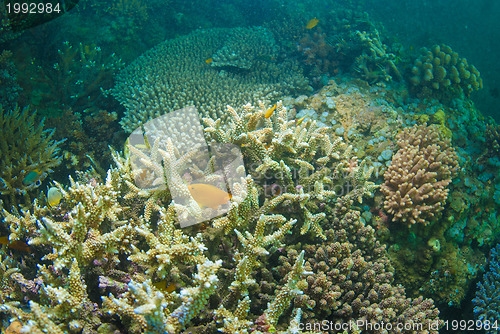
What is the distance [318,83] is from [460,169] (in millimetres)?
3271

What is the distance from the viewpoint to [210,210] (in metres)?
2.65

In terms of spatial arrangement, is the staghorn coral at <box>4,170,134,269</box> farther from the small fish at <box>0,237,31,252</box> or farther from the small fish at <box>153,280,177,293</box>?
the small fish at <box>153,280,177,293</box>

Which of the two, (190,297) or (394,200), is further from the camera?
(394,200)

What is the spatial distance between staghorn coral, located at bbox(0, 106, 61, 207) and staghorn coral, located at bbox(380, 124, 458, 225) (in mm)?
4985

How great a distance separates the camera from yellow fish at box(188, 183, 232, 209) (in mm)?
2340

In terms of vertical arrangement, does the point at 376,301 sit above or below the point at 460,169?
below

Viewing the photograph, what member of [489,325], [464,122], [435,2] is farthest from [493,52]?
[489,325]

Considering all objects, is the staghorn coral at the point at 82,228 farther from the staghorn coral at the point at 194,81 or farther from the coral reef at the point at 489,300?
the coral reef at the point at 489,300

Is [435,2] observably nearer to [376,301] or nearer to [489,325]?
[489,325]

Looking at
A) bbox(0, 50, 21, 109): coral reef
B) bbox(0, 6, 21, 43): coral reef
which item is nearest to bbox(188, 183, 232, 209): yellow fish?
bbox(0, 50, 21, 109): coral reef

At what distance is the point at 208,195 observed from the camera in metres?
2.38

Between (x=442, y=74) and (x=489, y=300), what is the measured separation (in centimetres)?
472

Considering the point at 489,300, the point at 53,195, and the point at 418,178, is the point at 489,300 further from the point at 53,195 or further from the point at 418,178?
the point at 53,195

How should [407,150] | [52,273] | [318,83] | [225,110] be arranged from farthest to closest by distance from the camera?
1. [318,83]
2. [225,110]
3. [407,150]
4. [52,273]
